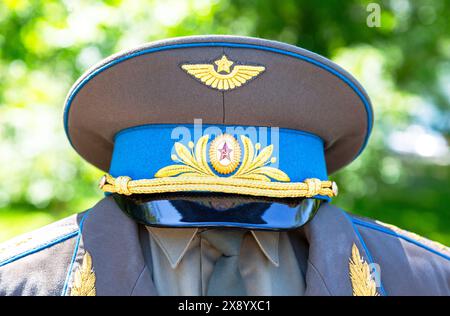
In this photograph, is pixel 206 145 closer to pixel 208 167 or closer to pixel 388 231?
pixel 208 167

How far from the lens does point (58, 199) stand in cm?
359

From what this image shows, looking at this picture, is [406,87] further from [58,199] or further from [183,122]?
[183,122]

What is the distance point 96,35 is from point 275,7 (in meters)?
2.64

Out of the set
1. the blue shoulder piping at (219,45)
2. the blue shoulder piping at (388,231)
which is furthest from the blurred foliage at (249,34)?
the blue shoulder piping at (388,231)

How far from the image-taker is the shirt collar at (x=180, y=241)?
3.72ft

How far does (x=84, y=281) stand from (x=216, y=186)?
1.03 ft

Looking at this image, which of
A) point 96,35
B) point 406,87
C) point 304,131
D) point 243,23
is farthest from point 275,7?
point 304,131

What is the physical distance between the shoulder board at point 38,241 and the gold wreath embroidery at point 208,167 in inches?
9.0

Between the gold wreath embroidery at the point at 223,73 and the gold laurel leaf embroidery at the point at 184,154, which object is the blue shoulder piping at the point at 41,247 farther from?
the gold wreath embroidery at the point at 223,73

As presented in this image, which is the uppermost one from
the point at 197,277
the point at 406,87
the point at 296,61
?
the point at 406,87

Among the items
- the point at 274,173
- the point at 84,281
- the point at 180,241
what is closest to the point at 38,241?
the point at 84,281

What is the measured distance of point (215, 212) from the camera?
113 cm

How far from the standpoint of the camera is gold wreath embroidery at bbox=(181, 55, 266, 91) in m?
1.12

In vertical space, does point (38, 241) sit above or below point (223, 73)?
below
